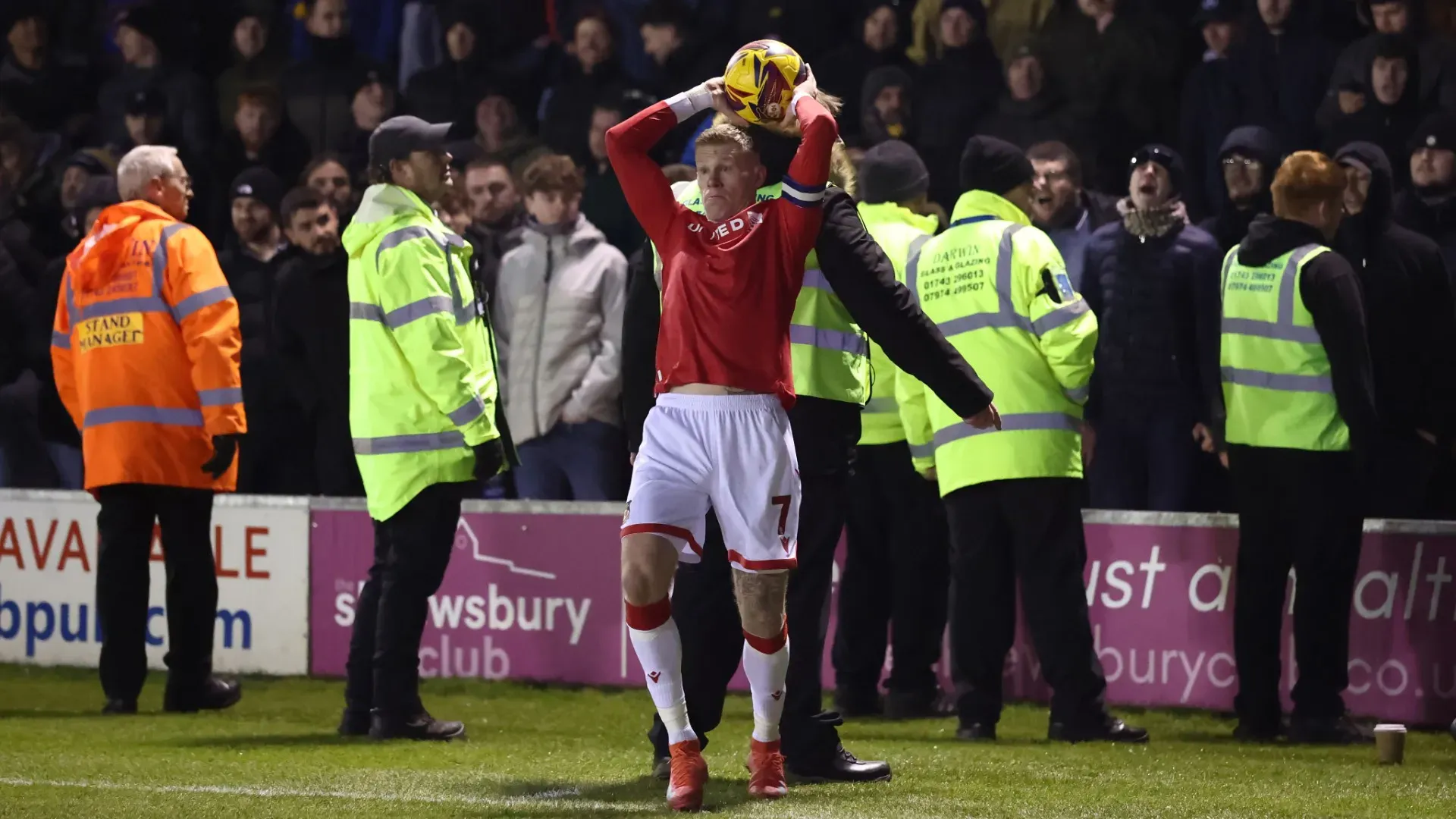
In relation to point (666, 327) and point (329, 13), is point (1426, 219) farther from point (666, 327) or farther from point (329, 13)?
point (329, 13)

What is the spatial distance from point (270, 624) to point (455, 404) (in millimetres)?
3134

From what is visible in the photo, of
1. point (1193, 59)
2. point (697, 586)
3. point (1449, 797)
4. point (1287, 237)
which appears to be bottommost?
point (1449, 797)

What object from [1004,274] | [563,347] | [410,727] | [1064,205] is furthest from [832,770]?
[563,347]

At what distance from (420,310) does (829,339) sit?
5.76 feet

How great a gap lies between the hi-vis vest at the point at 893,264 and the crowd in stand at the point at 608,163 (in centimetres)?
91

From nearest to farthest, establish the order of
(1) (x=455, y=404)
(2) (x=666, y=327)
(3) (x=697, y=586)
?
1. (2) (x=666, y=327)
2. (3) (x=697, y=586)
3. (1) (x=455, y=404)

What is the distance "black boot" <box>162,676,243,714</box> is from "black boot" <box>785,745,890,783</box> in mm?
3372

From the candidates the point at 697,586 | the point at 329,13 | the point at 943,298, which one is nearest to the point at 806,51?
the point at 329,13

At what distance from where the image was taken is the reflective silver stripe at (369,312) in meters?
7.74

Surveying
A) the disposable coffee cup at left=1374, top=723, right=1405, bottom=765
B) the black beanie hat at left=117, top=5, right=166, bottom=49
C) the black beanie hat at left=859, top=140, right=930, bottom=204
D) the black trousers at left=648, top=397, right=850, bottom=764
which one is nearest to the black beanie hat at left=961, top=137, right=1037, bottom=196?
the black beanie hat at left=859, top=140, right=930, bottom=204

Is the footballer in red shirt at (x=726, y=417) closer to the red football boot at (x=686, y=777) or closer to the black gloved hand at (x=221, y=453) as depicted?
the red football boot at (x=686, y=777)

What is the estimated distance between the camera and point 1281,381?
8.04m

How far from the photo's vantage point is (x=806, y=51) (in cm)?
1207

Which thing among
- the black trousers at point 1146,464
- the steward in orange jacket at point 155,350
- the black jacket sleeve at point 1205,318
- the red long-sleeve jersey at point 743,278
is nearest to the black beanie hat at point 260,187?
the steward in orange jacket at point 155,350
